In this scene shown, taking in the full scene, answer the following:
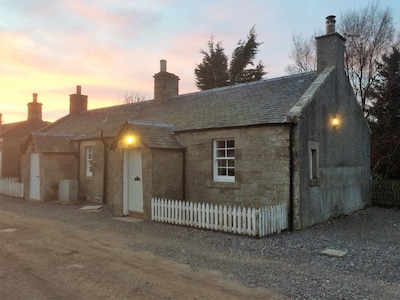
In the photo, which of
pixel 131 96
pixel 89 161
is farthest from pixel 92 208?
pixel 131 96

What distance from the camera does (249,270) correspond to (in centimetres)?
678

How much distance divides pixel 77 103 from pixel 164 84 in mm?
9710

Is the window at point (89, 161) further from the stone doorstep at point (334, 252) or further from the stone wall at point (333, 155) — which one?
the stone doorstep at point (334, 252)

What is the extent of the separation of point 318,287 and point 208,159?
26.1 ft

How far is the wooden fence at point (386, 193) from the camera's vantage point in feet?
56.2

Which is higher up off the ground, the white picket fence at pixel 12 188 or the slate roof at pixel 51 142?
the slate roof at pixel 51 142

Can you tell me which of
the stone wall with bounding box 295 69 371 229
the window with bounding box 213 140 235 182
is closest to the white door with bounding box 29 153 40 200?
the window with bounding box 213 140 235 182

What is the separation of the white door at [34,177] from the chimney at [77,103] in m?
7.98

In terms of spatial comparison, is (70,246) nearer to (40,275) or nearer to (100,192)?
(40,275)

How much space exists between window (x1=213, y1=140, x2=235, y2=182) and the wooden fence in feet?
30.9

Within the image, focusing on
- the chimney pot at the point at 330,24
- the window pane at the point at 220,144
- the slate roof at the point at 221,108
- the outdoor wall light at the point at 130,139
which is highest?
the chimney pot at the point at 330,24

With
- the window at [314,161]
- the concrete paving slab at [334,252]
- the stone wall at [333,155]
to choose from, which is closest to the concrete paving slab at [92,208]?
the stone wall at [333,155]

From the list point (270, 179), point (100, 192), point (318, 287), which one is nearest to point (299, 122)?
point (270, 179)

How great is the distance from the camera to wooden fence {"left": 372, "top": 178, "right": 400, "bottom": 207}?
1714 cm
